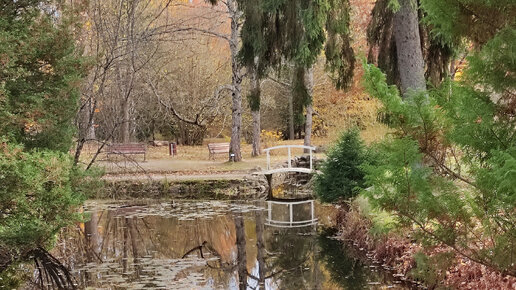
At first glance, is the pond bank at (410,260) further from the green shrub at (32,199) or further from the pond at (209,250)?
the green shrub at (32,199)

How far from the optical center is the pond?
7.95 metres

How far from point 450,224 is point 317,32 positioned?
12.7 ft

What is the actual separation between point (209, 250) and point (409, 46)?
512 centimetres

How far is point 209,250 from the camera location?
991cm

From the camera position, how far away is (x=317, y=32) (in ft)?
24.6

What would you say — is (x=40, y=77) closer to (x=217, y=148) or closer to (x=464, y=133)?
(x=464, y=133)

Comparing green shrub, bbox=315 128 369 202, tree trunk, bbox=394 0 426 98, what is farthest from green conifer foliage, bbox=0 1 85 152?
green shrub, bbox=315 128 369 202

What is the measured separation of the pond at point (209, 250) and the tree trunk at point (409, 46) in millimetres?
3150

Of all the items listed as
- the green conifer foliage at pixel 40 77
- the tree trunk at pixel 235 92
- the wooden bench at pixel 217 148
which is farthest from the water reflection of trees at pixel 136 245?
the wooden bench at pixel 217 148

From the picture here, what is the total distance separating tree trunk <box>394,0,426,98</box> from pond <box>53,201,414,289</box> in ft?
10.3

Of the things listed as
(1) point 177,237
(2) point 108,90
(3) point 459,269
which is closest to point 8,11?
(1) point 177,237

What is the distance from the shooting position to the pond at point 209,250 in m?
7.95

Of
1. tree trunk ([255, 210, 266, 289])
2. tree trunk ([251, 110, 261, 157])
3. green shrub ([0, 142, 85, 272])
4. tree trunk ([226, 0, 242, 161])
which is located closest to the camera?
green shrub ([0, 142, 85, 272])

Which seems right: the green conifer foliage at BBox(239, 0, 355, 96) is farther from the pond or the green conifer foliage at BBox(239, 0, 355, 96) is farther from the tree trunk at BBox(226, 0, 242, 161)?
the tree trunk at BBox(226, 0, 242, 161)
